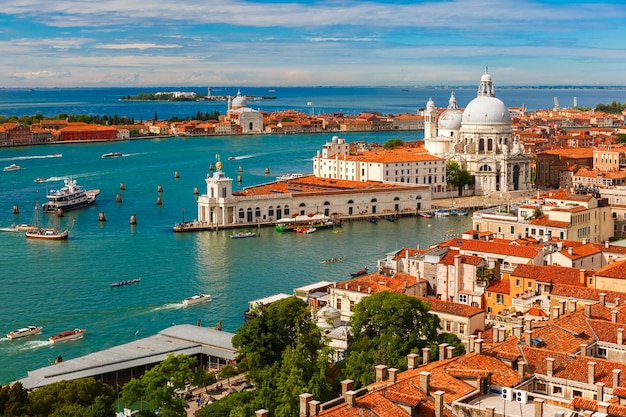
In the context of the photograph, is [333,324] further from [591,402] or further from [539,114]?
[539,114]

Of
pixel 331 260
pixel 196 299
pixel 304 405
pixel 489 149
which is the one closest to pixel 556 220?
pixel 331 260

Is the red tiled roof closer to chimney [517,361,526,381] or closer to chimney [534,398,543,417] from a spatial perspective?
chimney [517,361,526,381]

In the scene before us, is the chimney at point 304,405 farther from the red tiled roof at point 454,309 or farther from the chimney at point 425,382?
the red tiled roof at point 454,309

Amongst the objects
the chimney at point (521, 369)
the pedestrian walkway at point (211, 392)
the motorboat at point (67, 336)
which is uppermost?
the chimney at point (521, 369)

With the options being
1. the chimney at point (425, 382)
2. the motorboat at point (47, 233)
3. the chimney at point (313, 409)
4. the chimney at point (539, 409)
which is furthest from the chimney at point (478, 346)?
the motorboat at point (47, 233)

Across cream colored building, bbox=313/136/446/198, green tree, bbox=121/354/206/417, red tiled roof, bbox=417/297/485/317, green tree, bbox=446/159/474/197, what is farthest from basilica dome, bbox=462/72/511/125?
green tree, bbox=121/354/206/417

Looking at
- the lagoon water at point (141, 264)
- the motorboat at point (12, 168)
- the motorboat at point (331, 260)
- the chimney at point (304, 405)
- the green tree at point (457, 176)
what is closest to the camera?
the chimney at point (304, 405)
